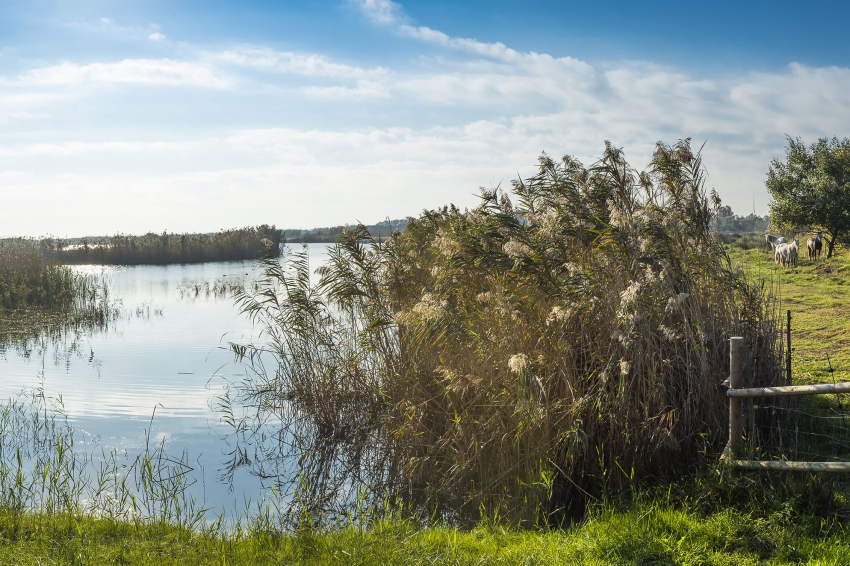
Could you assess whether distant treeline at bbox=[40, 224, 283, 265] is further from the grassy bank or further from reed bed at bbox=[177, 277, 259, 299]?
the grassy bank

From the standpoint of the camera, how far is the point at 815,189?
29344mm

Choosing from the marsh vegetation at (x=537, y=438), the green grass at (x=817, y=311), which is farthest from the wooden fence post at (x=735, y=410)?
the green grass at (x=817, y=311)

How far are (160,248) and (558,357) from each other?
3867 centimetres

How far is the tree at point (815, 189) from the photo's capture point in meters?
29.0

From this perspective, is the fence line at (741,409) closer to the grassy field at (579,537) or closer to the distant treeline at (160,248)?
the grassy field at (579,537)

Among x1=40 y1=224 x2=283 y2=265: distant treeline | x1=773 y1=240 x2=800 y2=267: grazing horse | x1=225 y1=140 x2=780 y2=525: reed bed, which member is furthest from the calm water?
x1=773 y1=240 x2=800 y2=267: grazing horse

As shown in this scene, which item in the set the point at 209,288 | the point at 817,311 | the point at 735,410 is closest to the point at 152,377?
the point at 735,410

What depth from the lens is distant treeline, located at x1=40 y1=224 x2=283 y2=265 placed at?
38.8 meters

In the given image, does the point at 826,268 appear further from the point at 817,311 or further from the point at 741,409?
the point at 741,409

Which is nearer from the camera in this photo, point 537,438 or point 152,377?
point 537,438

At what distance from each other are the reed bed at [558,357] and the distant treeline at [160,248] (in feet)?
98.7

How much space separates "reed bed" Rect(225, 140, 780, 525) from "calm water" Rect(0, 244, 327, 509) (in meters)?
1.02

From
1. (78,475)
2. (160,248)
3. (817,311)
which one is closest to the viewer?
(78,475)

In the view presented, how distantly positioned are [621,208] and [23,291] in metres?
23.0
